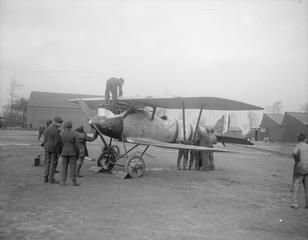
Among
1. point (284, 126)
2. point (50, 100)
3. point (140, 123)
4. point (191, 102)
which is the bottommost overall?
point (140, 123)

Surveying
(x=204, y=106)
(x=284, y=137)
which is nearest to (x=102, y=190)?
(x=204, y=106)

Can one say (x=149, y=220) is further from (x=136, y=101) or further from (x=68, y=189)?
(x=136, y=101)

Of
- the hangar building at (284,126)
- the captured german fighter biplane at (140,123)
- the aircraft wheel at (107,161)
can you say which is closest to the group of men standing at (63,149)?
the captured german fighter biplane at (140,123)

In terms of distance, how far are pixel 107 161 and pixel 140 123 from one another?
2.15 meters

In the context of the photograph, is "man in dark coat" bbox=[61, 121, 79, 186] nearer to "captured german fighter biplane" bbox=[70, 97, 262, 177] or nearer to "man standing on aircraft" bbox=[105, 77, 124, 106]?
"captured german fighter biplane" bbox=[70, 97, 262, 177]

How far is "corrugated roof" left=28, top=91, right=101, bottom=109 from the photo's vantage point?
62.9m

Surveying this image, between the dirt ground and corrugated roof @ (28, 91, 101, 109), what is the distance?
2192 inches

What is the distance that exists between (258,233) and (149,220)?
6.52 feet

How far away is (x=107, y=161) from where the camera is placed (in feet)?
36.8

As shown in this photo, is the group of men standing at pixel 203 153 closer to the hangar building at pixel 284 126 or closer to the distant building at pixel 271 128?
the hangar building at pixel 284 126

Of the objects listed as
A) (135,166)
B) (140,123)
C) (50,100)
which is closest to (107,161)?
(135,166)

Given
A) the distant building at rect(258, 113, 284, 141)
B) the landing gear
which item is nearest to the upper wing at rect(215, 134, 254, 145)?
the landing gear

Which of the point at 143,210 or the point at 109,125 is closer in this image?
the point at 143,210

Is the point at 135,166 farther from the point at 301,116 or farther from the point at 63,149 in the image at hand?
the point at 301,116
